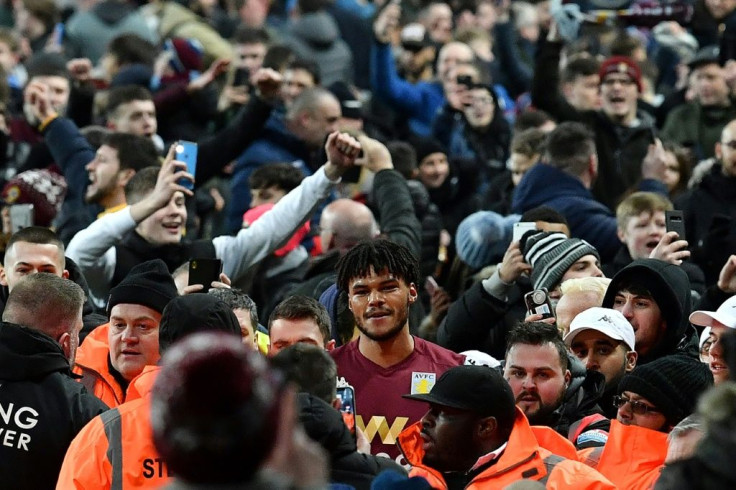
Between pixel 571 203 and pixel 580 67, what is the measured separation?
3.20 meters

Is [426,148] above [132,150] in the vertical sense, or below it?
below

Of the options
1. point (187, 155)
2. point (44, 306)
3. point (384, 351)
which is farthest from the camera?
point (187, 155)

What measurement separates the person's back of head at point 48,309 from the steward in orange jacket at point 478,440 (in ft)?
5.15

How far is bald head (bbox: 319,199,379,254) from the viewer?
8742mm

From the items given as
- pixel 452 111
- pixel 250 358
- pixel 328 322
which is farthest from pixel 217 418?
pixel 452 111

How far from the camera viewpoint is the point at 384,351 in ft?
21.5

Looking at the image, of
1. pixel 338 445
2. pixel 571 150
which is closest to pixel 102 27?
pixel 571 150

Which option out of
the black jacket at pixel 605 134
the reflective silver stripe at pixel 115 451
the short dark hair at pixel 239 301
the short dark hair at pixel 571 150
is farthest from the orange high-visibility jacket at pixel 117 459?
the black jacket at pixel 605 134

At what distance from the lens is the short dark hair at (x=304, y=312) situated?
22.0 ft

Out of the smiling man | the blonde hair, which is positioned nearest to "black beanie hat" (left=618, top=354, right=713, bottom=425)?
the blonde hair

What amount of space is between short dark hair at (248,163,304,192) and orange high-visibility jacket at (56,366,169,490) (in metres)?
4.40

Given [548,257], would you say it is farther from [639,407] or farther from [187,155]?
[187,155]

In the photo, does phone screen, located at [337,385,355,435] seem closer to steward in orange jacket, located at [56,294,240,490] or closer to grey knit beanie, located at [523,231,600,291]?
steward in orange jacket, located at [56,294,240,490]

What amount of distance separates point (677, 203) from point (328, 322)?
3821mm
